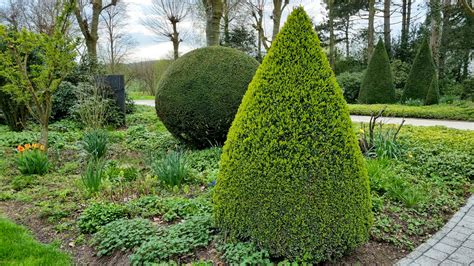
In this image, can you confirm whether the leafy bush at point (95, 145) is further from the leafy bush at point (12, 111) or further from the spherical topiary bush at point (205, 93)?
the leafy bush at point (12, 111)

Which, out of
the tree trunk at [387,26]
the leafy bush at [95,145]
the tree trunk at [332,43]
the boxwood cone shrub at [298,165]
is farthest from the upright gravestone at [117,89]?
the tree trunk at [387,26]

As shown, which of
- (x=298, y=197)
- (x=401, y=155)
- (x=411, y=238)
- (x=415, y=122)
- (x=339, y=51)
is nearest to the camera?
(x=298, y=197)

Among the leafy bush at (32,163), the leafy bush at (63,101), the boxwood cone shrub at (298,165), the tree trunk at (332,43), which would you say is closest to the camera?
the boxwood cone shrub at (298,165)

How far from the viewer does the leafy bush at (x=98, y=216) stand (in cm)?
294

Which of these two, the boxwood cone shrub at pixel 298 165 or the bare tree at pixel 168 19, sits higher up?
the bare tree at pixel 168 19

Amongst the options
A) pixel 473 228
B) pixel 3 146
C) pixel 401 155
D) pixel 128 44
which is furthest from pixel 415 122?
pixel 128 44

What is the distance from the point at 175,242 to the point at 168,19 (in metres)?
18.3

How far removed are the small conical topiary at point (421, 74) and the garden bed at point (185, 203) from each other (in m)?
8.28

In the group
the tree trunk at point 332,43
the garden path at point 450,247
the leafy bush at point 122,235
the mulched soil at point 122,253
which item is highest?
the tree trunk at point 332,43

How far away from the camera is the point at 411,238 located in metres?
2.83

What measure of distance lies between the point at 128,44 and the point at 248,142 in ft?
73.4

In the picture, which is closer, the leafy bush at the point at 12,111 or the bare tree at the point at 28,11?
the leafy bush at the point at 12,111

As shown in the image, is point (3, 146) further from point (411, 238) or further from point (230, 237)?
point (411, 238)

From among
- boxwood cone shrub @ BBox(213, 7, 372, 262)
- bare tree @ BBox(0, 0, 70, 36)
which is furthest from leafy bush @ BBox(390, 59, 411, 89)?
bare tree @ BBox(0, 0, 70, 36)
